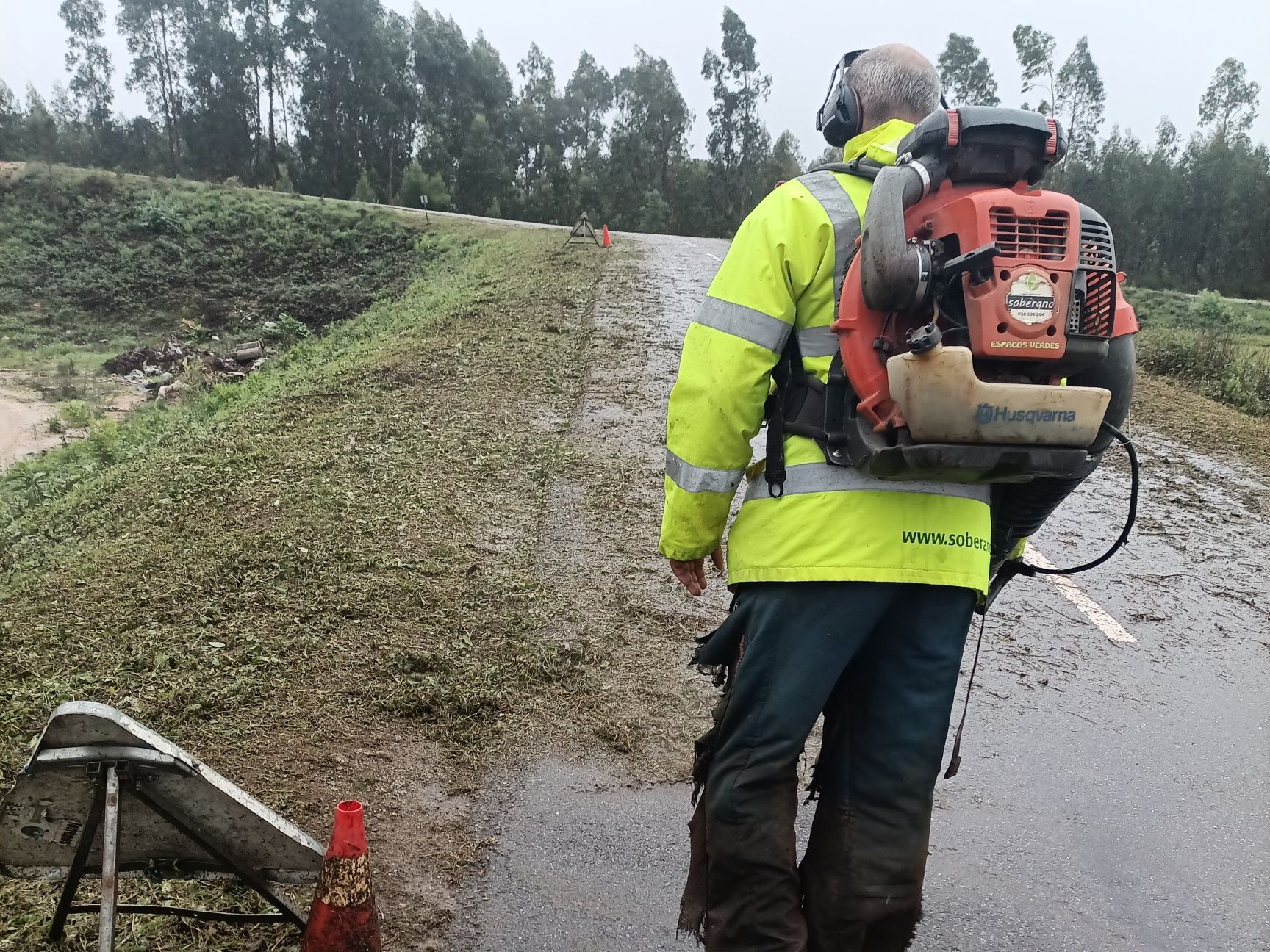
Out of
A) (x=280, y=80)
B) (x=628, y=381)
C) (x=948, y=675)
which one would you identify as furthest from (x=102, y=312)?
(x=280, y=80)

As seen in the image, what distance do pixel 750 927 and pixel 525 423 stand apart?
622cm

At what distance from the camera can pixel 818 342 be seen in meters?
2.39

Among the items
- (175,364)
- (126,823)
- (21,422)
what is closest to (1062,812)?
(126,823)

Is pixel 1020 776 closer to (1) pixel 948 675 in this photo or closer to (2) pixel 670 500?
(1) pixel 948 675

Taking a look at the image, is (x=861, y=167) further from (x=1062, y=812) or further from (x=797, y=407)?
(x=1062, y=812)

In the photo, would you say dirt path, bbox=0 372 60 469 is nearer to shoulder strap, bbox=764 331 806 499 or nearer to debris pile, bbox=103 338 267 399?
debris pile, bbox=103 338 267 399

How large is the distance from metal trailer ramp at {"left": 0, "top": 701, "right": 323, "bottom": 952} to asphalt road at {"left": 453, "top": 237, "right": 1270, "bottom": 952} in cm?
66

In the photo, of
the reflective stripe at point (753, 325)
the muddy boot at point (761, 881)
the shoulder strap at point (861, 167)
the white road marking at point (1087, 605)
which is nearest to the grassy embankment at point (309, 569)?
the muddy boot at point (761, 881)

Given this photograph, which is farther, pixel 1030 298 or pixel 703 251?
pixel 703 251

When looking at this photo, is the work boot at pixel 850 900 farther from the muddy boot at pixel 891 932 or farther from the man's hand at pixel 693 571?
the man's hand at pixel 693 571

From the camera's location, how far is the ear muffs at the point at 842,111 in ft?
8.53

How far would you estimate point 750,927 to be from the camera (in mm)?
2377

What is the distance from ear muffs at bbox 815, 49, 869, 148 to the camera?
8.53ft

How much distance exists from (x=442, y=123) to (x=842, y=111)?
64499 mm
